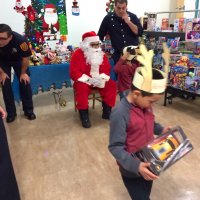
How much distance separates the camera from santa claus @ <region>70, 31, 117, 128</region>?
2893 millimetres

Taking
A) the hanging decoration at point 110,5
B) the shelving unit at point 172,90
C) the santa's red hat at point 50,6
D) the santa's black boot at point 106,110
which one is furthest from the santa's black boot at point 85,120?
the hanging decoration at point 110,5

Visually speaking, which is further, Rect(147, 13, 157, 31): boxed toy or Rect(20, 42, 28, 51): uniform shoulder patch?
Rect(147, 13, 157, 31): boxed toy

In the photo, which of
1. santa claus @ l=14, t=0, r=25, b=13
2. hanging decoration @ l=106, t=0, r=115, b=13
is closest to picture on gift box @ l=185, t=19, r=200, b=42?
hanging decoration @ l=106, t=0, r=115, b=13

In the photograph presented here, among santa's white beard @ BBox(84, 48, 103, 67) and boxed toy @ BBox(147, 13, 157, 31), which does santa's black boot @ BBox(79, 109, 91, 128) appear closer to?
santa's white beard @ BBox(84, 48, 103, 67)

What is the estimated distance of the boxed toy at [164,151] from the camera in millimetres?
995

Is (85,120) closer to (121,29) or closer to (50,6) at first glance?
(121,29)

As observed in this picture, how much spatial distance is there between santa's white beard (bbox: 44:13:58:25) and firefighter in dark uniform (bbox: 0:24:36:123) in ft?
4.84

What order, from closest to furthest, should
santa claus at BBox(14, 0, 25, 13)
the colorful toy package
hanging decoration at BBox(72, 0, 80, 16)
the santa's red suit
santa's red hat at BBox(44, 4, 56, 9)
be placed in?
the santa's red suit, the colorful toy package, santa claus at BBox(14, 0, 25, 13), santa's red hat at BBox(44, 4, 56, 9), hanging decoration at BBox(72, 0, 80, 16)

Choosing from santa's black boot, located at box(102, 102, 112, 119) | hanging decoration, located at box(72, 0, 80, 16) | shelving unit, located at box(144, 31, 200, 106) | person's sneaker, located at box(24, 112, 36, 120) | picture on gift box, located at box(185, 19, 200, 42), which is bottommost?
person's sneaker, located at box(24, 112, 36, 120)

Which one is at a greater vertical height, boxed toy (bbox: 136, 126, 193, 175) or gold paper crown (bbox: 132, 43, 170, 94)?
gold paper crown (bbox: 132, 43, 170, 94)

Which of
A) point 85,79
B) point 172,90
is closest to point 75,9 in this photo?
point 85,79

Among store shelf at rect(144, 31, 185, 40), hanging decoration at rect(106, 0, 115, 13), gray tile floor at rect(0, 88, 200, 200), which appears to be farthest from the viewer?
hanging decoration at rect(106, 0, 115, 13)

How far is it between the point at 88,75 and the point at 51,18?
181 cm

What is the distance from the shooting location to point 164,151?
102 centimetres
